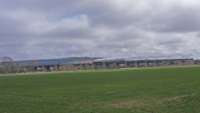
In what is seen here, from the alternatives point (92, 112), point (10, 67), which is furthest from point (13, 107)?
point (10, 67)

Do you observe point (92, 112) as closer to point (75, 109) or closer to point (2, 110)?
point (75, 109)

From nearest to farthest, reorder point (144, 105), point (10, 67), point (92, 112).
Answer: point (92, 112) → point (144, 105) → point (10, 67)

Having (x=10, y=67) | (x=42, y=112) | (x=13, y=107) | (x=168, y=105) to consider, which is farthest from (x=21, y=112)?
(x=10, y=67)

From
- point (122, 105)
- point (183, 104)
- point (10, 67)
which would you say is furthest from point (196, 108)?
point (10, 67)

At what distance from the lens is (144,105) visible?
68.5ft

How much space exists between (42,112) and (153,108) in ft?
18.3

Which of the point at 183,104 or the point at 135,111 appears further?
the point at 183,104

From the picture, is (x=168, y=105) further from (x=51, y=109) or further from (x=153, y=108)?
(x=51, y=109)

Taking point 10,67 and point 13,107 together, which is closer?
point 13,107

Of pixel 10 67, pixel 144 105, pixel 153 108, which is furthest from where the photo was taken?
pixel 10 67

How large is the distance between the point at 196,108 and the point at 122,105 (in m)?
4.46

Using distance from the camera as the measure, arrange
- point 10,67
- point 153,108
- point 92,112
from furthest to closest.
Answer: point 10,67 < point 153,108 < point 92,112

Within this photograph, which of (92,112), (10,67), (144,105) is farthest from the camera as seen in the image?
(10,67)

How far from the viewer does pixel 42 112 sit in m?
19.0
